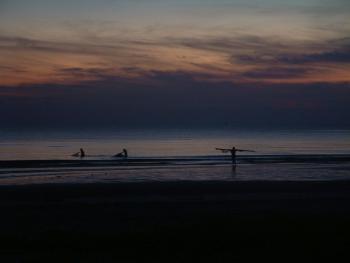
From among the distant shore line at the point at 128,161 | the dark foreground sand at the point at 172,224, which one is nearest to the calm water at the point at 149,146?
the distant shore line at the point at 128,161

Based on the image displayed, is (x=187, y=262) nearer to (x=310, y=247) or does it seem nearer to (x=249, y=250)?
(x=249, y=250)

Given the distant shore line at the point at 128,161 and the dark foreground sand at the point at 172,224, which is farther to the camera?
the distant shore line at the point at 128,161

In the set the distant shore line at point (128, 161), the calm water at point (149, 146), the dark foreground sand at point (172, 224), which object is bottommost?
the dark foreground sand at point (172, 224)

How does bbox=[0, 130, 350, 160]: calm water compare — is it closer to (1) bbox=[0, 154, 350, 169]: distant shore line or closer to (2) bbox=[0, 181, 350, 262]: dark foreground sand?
(1) bbox=[0, 154, 350, 169]: distant shore line

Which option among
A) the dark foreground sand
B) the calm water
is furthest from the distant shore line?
the dark foreground sand

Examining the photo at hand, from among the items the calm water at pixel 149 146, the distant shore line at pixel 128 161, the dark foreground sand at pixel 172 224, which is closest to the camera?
the dark foreground sand at pixel 172 224

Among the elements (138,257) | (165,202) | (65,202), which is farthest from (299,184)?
(138,257)

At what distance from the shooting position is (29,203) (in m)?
21.5

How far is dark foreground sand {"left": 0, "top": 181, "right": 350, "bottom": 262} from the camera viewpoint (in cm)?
1177

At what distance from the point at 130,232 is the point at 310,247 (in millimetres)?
4913

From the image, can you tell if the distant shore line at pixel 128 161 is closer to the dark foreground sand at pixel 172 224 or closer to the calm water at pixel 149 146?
the calm water at pixel 149 146

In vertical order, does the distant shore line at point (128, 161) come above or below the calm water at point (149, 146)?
below

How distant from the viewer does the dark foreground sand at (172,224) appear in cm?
1177

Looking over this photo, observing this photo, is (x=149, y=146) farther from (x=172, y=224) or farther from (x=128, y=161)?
(x=172, y=224)
